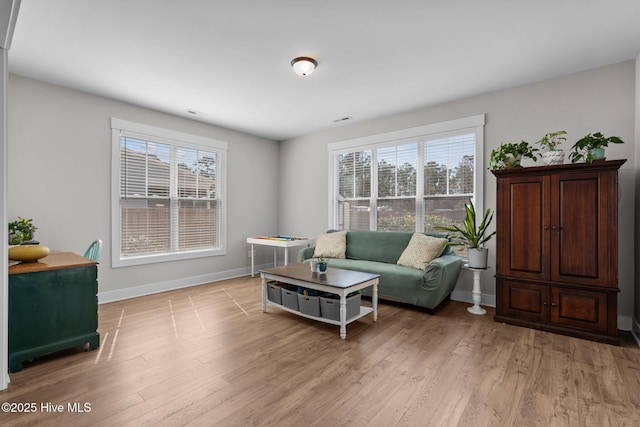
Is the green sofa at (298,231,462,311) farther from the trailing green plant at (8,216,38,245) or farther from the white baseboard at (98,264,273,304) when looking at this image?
the trailing green plant at (8,216,38,245)

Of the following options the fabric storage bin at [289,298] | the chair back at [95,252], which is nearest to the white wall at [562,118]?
the fabric storage bin at [289,298]

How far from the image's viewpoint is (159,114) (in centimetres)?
454

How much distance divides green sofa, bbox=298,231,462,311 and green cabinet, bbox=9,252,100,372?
2.80 metres

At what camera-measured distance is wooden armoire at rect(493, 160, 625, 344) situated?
274 cm

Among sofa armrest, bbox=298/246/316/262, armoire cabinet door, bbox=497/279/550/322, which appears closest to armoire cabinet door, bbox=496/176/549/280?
armoire cabinet door, bbox=497/279/550/322

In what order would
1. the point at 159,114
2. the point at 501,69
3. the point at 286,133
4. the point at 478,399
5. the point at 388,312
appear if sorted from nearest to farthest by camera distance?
the point at 478,399 < the point at 501,69 < the point at 388,312 < the point at 159,114 < the point at 286,133

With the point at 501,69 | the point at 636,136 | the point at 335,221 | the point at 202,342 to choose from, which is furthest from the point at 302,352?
the point at 636,136

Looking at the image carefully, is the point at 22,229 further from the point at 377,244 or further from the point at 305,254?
the point at 377,244

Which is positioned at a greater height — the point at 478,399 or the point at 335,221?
the point at 335,221

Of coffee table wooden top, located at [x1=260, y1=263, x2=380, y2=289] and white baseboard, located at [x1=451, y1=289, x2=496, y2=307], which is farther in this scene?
white baseboard, located at [x1=451, y1=289, x2=496, y2=307]

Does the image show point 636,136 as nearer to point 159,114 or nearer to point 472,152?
point 472,152

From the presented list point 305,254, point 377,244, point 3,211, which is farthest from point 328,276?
point 3,211

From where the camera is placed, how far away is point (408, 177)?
4.66 meters

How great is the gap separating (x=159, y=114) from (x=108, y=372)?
3605mm
